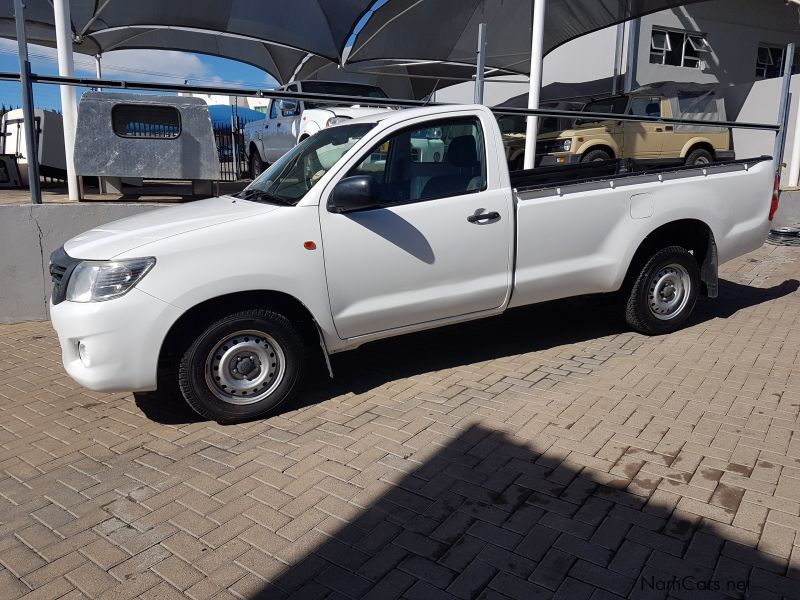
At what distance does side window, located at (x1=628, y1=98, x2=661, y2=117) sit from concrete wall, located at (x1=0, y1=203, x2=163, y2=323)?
1075 cm

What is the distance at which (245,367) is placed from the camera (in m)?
4.17

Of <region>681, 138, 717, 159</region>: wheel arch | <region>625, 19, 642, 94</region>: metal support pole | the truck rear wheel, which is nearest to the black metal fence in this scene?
the truck rear wheel

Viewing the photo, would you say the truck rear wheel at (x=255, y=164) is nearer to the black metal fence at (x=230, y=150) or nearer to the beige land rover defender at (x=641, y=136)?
the black metal fence at (x=230, y=150)

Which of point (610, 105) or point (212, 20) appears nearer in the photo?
point (610, 105)

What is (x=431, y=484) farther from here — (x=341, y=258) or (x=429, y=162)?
(x=429, y=162)

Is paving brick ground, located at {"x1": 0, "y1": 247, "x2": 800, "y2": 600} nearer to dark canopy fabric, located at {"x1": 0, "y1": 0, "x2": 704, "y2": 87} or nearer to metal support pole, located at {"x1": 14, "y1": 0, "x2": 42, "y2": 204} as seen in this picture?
metal support pole, located at {"x1": 14, "y1": 0, "x2": 42, "y2": 204}

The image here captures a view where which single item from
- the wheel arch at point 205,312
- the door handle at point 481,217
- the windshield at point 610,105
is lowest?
the wheel arch at point 205,312

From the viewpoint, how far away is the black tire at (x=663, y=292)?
18.4 ft

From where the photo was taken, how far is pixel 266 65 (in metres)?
27.0

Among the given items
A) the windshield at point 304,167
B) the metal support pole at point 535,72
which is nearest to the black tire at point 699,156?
the metal support pole at point 535,72

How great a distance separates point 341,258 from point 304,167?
0.90 meters

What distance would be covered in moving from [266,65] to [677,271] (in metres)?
24.7

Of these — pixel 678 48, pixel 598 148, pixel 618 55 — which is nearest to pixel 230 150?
pixel 598 148

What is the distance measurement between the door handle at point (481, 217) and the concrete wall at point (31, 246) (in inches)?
162
